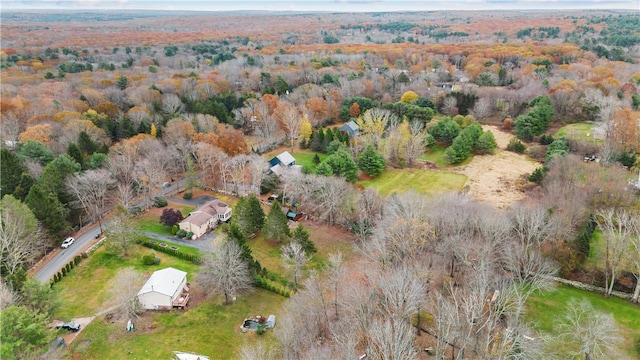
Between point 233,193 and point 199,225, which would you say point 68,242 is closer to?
point 199,225

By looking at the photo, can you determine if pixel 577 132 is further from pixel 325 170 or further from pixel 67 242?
pixel 67 242

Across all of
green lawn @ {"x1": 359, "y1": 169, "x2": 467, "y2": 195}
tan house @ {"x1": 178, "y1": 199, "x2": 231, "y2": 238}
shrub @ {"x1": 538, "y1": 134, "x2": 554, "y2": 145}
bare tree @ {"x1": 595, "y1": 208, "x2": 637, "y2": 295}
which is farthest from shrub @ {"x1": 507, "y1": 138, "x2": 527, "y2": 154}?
tan house @ {"x1": 178, "y1": 199, "x2": 231, "y2": 238}

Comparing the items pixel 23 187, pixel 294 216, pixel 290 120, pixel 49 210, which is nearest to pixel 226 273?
pixel 294 216

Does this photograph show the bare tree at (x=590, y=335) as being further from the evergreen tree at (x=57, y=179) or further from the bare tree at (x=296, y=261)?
the evergreen tree at (x=57, y=179)

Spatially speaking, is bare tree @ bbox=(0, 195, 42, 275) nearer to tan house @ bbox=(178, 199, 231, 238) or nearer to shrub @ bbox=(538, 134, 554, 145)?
tan house @ bbox=(178, 199, 231, 238)

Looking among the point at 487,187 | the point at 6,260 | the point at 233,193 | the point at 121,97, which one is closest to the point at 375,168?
A: the point at 487,187

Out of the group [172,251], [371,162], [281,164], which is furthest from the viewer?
[281,164]

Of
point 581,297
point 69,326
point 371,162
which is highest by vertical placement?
point 371,162

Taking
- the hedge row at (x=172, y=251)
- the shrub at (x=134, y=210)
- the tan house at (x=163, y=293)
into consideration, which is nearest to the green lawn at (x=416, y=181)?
the hedge row at (x=172, y=251)
